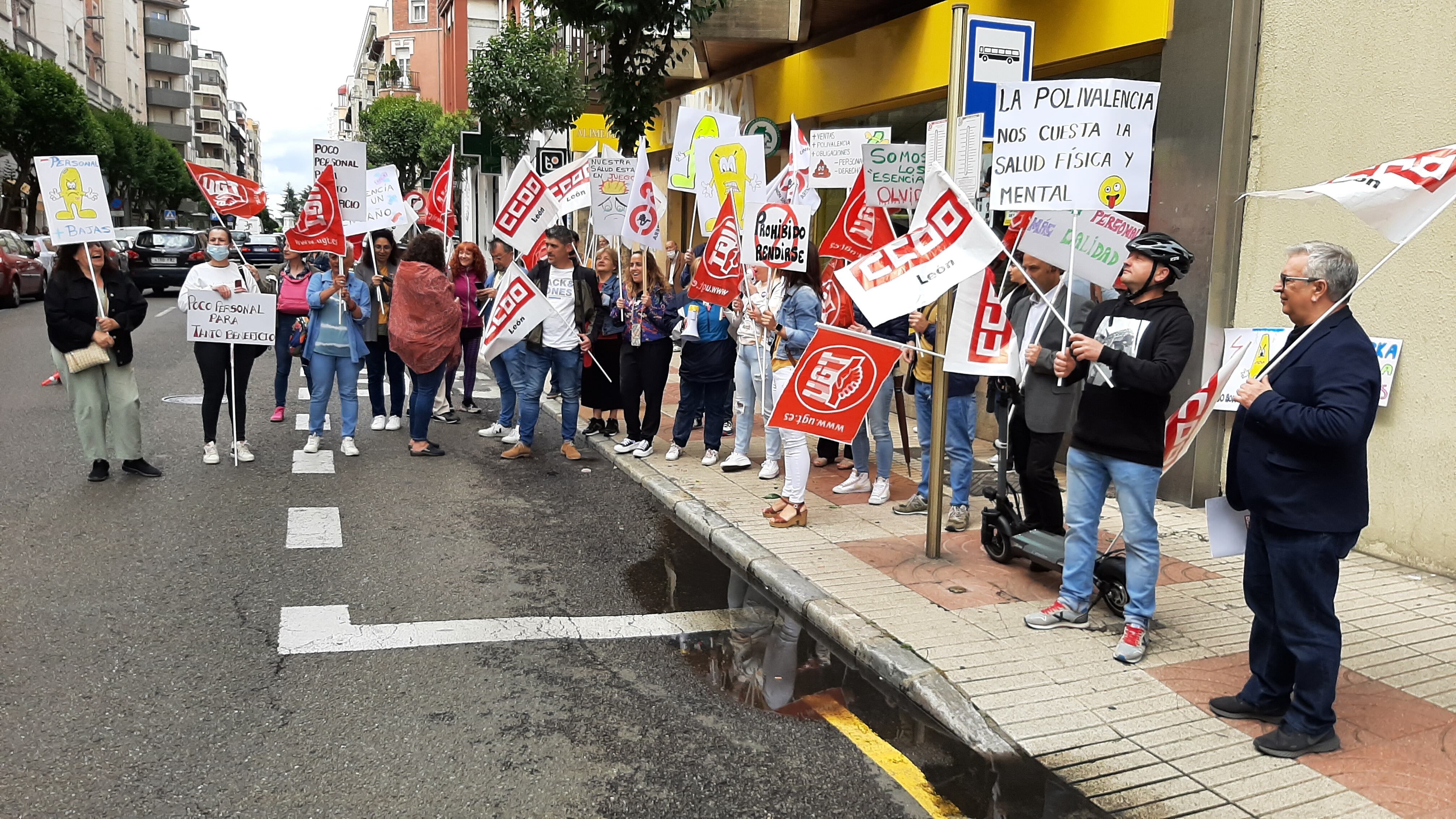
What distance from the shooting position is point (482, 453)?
9.58m

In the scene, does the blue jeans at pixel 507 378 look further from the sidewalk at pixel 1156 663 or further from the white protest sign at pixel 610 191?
the sidewalk at pixel 1156 663

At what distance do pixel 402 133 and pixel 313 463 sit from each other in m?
45.7

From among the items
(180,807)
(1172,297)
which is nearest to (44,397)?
(180,807)

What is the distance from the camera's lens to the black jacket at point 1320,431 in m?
3.62

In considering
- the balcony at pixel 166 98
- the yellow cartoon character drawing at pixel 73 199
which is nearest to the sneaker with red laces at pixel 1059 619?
the yellow cartoon character drawing at pixel 73 199

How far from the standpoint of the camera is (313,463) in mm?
8758

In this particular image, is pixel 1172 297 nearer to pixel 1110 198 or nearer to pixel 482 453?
pixel 1110 198

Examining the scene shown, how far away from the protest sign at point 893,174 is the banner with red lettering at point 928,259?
1493 millimetres

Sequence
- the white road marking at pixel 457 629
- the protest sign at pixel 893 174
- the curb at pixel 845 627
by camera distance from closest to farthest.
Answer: the curb at pixel 845 627, the white road marking at pixel 457 629, the protest sign at pixel 893 174

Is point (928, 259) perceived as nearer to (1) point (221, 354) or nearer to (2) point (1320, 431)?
(2) point (1320, 431)

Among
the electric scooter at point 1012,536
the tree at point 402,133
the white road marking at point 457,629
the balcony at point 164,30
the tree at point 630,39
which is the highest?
the balcony at point 164,30

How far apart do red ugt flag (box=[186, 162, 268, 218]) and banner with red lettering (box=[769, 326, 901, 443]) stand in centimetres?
608

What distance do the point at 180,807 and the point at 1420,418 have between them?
6420 millimetres

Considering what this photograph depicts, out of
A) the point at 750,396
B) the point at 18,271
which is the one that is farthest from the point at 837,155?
the point at 18,271
